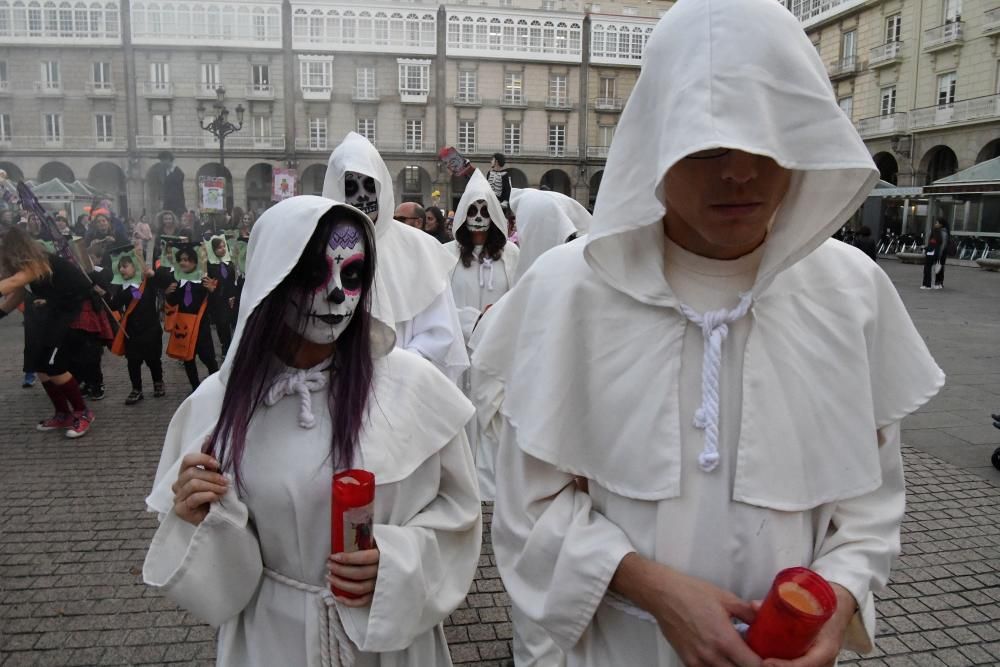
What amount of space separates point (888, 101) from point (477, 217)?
38517 mm

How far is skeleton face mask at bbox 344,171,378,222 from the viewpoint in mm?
4539

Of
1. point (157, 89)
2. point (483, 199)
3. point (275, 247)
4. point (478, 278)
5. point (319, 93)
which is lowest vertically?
point (478, 278)

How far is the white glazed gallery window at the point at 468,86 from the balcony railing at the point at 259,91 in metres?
11.5

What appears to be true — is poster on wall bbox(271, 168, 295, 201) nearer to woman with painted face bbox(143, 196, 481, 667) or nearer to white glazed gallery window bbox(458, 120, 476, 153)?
woman with painted face bbox(143, 196, 481, 667)

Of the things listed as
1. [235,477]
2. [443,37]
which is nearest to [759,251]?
[235,477]

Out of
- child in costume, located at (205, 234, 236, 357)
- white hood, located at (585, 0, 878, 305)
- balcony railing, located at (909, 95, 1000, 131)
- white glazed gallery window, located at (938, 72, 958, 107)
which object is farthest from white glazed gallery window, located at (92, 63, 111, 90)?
white hood, located at (585, 0, 878, 305)

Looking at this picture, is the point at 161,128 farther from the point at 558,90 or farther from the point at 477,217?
the point at 477,217

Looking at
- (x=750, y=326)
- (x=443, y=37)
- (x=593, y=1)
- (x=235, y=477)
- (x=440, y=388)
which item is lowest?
(x=235, y=477)

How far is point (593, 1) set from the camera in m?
50.7

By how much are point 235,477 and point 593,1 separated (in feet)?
178

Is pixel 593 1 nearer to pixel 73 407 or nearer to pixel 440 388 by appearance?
pixel 73 407

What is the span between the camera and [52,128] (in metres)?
43.5

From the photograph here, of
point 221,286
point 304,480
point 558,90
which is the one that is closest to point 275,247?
point 304,480

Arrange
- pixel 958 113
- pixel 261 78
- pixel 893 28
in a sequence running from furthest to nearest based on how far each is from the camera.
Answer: pixel 261 78, pixel 893 28, pixel 958 113
